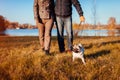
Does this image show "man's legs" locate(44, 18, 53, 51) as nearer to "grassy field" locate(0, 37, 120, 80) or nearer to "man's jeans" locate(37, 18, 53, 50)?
"man's jeans" locate(37, 18, 53, 50)

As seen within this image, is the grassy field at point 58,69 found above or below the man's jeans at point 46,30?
below

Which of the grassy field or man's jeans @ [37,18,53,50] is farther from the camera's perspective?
man's jeans @ [37,18,53,50]

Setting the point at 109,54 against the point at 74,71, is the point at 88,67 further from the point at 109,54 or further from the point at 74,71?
the point at 109,54

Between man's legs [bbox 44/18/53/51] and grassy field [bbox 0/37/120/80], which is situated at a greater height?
man's legs [bbox 44/18/53/51]

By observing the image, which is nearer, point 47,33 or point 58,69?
point 58,69

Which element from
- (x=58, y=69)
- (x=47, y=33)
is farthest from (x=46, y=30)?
(x=58, y=69)

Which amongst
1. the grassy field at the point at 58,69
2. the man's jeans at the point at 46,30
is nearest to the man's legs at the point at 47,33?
the man's jeans at the point at 46,30

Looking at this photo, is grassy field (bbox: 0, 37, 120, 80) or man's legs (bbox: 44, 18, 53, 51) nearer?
grassy field (bbox: 0, 37, 120, 80)

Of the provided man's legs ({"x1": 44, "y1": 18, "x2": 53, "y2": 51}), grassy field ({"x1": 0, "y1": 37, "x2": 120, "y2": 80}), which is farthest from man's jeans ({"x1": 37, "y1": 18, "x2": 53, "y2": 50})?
grassy field ({"x1": 0, "y1": 37, "x2": 120, "y2": 80})

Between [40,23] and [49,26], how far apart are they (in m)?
0.30

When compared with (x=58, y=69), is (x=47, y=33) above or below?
above

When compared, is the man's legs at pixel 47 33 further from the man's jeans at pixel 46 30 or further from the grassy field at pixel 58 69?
the grassy field at pixel 58 69

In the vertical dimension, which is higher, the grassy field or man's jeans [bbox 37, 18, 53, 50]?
man's jeans [bbox 37, 18, 53, 50]

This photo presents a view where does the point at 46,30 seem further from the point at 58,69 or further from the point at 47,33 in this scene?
the point at 58,69
